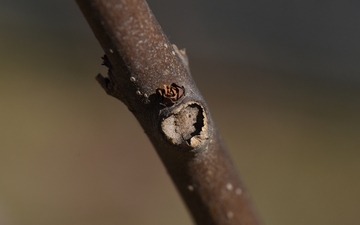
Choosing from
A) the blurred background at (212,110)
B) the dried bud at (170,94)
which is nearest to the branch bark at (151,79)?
the dried bud at (170,94)

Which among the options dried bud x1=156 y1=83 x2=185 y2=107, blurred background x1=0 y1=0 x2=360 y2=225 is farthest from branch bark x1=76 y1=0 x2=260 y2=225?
blurred background x1=0 y1=0 x2=360 y2=225

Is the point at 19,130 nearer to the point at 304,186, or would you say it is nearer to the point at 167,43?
the point at 304,186

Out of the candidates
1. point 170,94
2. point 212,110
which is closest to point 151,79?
point 170,94

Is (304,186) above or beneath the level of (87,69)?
beneath

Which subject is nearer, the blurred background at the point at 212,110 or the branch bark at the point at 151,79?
the branch bark at the point at 151,79

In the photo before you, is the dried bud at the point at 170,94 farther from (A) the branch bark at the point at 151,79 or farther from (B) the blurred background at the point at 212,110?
(B) the blurred background at the point at 212,110

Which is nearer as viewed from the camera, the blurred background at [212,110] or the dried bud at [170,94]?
the dried bud at [170,94]

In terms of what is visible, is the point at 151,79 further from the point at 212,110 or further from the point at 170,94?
the point at 212,110

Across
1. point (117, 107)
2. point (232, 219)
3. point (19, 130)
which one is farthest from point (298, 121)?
point (232, 219)
